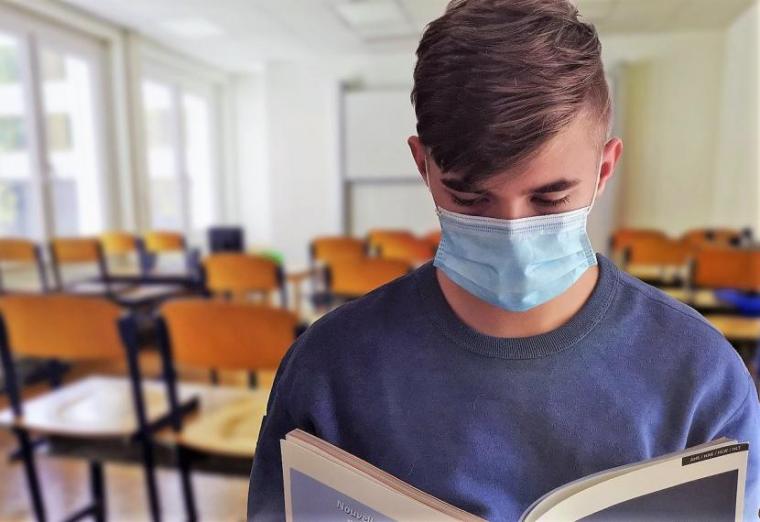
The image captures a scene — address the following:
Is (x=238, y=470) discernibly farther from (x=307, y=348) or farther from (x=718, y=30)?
(x=718, y=30)

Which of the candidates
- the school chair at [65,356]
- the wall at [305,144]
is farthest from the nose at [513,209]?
the wall at [305,144]

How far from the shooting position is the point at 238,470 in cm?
137

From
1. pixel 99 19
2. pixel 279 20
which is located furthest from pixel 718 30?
pixel 99 19

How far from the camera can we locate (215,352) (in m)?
1.48

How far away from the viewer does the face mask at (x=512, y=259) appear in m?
0.42

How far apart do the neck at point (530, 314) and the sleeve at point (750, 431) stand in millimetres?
139

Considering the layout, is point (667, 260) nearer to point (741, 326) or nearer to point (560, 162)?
point (741, 326)

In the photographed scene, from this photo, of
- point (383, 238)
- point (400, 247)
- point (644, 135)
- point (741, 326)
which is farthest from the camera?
point (383, 238)

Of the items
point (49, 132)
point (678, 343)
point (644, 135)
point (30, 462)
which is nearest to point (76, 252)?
point (49, 132)

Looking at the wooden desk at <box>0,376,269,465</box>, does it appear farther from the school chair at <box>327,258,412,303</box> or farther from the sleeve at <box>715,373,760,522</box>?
the sleeve at <box>715,373,760,522</box>

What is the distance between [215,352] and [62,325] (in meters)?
0.50

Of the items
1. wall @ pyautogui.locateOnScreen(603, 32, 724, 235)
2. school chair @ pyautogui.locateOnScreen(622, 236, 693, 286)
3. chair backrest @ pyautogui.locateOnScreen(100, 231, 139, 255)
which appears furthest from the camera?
chair backrest @ pyautogui.locateOnScreen(100, 231, 139, 255)

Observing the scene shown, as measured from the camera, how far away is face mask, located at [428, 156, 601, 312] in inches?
16.6

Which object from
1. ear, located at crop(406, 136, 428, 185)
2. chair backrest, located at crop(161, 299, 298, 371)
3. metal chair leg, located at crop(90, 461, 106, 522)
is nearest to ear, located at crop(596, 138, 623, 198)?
ear, located at crop(406, 136, 428, 185)
